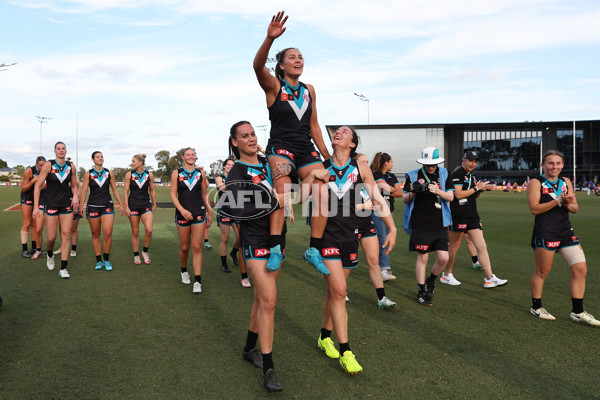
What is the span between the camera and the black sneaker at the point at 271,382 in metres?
3.38

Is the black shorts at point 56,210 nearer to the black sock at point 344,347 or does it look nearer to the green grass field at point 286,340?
the green grass field at point 286,340

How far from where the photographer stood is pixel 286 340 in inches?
179

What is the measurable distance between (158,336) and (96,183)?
4.76m

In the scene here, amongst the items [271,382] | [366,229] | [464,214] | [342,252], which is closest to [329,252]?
[342,252]

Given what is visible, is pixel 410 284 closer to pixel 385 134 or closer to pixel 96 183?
pixel 96 183

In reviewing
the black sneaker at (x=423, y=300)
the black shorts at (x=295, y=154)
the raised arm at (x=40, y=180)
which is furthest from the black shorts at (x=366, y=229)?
the raised arm at (x=40, y=180)

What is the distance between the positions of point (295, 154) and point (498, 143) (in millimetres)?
83284

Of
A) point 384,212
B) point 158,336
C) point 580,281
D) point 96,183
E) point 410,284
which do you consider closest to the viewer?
point 384,212

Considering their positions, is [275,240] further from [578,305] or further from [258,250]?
[578,305]

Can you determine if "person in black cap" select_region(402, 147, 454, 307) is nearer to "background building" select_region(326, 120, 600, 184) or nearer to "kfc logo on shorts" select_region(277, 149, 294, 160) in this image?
"kfc logo on shorts" select_region(277, 149, 294, 160)

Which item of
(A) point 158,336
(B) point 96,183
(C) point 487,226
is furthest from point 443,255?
(C) point 487,226

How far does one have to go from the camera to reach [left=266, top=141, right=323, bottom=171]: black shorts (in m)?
3.97

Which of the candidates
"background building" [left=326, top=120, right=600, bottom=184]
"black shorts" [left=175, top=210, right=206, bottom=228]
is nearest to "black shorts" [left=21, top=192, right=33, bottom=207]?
"black shorts" [left=175, top=210, right=206, bottom=228]

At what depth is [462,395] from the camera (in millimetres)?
3344
